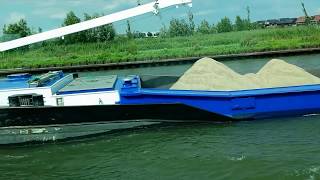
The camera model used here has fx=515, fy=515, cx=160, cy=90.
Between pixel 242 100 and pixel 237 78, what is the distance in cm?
131

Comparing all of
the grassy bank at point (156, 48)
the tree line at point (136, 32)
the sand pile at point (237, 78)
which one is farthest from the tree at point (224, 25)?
the sand pile at point (237, 78)

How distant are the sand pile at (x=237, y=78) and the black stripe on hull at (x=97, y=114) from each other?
950 millimetres

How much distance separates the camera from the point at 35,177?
11.7 metres

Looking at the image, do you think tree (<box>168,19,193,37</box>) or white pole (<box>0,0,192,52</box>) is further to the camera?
tree (<box>168,19,193,37</box>)

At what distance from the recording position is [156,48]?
174 feet

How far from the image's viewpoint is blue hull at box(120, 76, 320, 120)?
554 inches

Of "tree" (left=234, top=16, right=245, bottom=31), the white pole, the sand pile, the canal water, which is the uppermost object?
"tree" (left=234, top=16, right=245, bottom=31)

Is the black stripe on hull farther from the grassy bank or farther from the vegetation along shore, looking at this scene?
the grassy bank

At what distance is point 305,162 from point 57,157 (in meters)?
6.09

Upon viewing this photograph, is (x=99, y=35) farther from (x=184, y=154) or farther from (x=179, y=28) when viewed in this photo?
(x=184, y=154)

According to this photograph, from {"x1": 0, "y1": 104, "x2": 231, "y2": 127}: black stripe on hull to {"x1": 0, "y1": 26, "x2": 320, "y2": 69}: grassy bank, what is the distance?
93.2 feet

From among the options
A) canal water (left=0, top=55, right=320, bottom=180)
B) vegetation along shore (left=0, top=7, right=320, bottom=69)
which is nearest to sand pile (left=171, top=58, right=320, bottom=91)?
canal water (left=0, top=55, right=320, bottom=180)

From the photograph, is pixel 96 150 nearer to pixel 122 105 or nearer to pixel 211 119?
pixel 122 105

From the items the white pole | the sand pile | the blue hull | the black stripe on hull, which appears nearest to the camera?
the black stripe on hull
